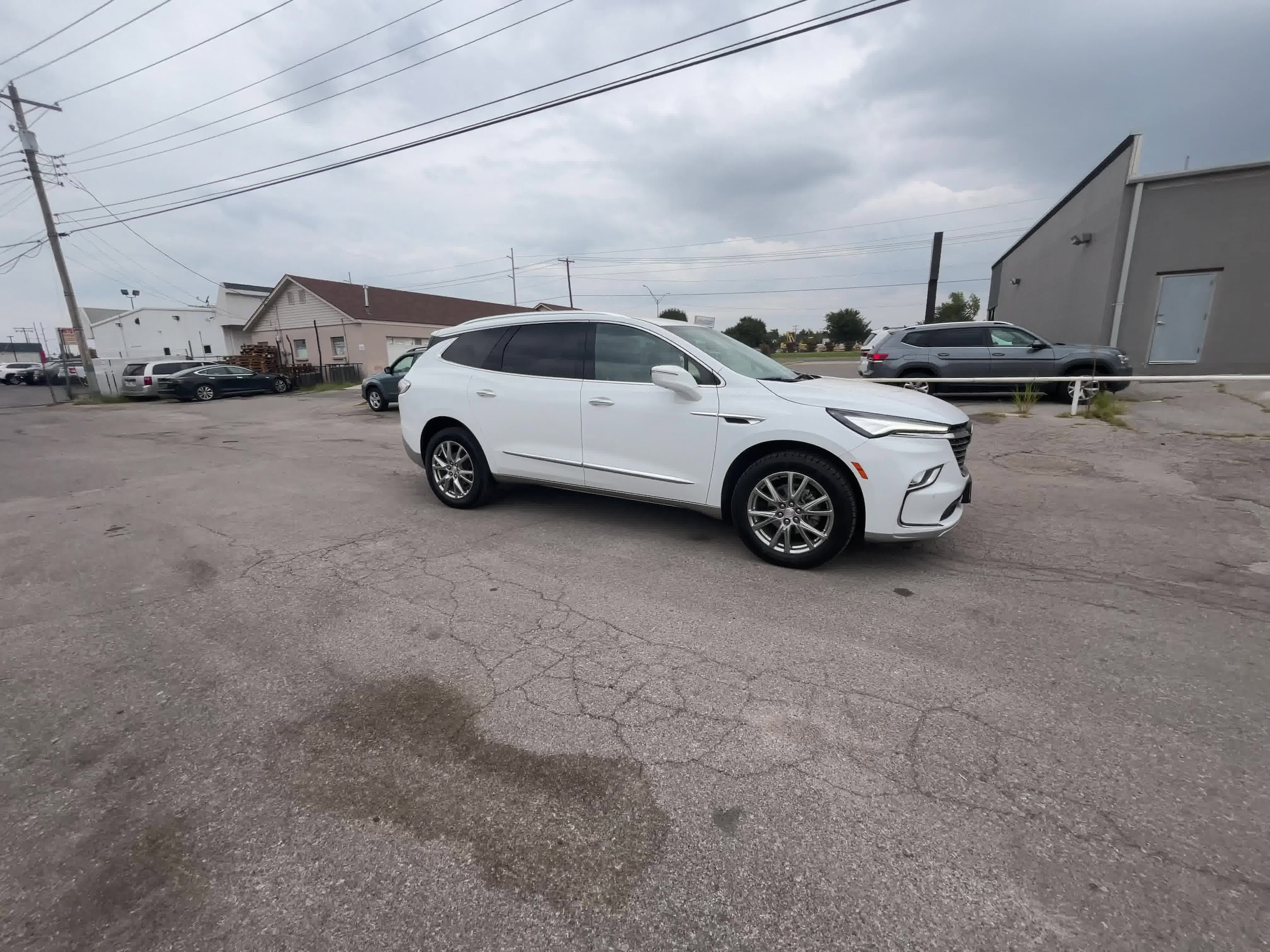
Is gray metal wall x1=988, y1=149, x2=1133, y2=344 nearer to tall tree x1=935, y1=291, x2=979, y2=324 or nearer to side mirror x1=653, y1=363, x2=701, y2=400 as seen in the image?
side mirror x1=653, y1=363, x2=701, y2=400

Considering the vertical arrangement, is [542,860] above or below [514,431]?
below

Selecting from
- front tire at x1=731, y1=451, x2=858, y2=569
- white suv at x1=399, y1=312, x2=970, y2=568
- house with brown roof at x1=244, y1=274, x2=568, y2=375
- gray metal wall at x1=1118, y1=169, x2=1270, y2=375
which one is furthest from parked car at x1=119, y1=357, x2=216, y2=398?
gray metal wall at x1=1118, y1=169, x2=1270, y2=375

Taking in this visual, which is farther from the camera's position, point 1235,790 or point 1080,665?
point 1080,665

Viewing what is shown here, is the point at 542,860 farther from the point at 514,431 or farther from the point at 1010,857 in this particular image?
the point at 514,431

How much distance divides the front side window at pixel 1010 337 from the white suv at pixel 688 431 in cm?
929

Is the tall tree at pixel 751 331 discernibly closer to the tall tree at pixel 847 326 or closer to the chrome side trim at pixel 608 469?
the tall tree at pixel 847 326

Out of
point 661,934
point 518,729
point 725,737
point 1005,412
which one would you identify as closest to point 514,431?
point 518,729

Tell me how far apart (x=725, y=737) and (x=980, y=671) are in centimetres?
137

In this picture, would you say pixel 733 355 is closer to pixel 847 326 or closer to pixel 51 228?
pixel 51 228

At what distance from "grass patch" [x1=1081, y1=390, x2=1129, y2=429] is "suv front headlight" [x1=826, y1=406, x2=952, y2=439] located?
24.7ft

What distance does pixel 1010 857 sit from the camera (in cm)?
183

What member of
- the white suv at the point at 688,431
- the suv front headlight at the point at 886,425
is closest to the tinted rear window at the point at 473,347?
the white suv at the point at 688,431

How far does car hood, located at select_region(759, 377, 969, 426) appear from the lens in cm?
388

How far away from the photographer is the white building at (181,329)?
4300 centimetres
